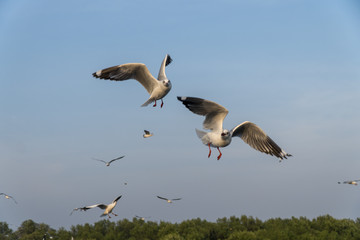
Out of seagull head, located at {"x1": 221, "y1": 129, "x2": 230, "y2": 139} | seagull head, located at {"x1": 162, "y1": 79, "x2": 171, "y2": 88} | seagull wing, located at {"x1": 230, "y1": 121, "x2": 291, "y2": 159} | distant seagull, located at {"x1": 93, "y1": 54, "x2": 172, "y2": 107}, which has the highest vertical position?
distant seagull, located at {"x1": 93, "y1": 54, "x2": 172, "y2": 107}

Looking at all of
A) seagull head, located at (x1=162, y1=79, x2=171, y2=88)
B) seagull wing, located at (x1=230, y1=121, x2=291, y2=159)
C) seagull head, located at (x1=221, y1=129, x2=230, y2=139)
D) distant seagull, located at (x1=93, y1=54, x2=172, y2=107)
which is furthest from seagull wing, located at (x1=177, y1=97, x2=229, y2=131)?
distant seagull, located at (x1=93, y1=54, x2=172, y2=107)

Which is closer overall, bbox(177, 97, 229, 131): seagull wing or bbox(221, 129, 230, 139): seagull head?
bbox(221, 129, 230, 139): seagull head

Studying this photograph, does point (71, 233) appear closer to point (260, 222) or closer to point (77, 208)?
point (260, 222)

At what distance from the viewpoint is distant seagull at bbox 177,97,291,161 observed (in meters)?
17.1

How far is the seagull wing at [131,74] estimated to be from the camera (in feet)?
65.8

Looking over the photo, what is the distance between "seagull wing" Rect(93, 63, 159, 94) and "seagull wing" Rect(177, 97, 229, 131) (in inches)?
111

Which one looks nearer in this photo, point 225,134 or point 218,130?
point 225,134

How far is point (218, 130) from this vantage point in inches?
687

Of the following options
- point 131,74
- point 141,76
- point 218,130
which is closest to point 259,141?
point 218,130

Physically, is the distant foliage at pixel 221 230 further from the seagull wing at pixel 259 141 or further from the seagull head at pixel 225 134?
the seagull head at pixel 225 134

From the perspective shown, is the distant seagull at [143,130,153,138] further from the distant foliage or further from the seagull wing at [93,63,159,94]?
the distant foliage

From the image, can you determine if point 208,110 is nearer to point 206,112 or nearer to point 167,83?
point 206,112

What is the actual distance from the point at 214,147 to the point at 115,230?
5053 cm

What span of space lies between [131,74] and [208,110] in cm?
464
